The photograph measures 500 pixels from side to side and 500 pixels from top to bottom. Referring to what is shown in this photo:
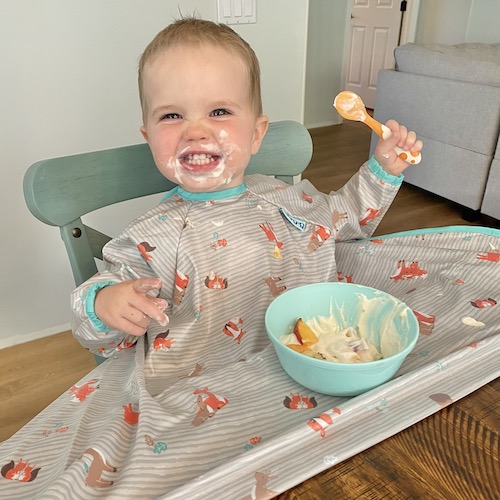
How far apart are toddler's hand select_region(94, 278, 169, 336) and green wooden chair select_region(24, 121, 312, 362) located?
213 mm

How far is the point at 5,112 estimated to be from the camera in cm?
140

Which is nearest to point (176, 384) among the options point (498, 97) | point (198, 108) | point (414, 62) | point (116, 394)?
point (116, 394)

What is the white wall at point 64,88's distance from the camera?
4.51 ft

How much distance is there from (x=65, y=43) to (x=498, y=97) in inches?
79.1

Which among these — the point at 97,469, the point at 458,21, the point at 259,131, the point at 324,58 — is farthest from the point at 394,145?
the point at 458,21

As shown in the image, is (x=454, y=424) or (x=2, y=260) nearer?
(x=454, y=424)

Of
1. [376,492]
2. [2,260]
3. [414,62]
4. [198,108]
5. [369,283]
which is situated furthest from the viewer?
[414,62]

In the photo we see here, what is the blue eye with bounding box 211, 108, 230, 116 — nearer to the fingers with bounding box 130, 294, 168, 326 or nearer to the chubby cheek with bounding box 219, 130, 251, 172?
the chubby cheek with bounding box 219, 130, 251, 172

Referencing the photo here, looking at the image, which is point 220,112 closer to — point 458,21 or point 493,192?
point 493,192

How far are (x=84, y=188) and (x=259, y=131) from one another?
0.33 metres

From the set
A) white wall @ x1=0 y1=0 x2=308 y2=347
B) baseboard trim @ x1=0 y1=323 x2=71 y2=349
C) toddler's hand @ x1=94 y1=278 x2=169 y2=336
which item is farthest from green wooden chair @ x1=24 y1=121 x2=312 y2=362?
baseboard trim @ x1=0 y1=323 x2=71 y2=349

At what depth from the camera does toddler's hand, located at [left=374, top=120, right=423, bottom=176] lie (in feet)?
2.88

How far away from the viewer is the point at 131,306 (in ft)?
2.04

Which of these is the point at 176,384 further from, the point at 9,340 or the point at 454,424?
the point at 9,340
